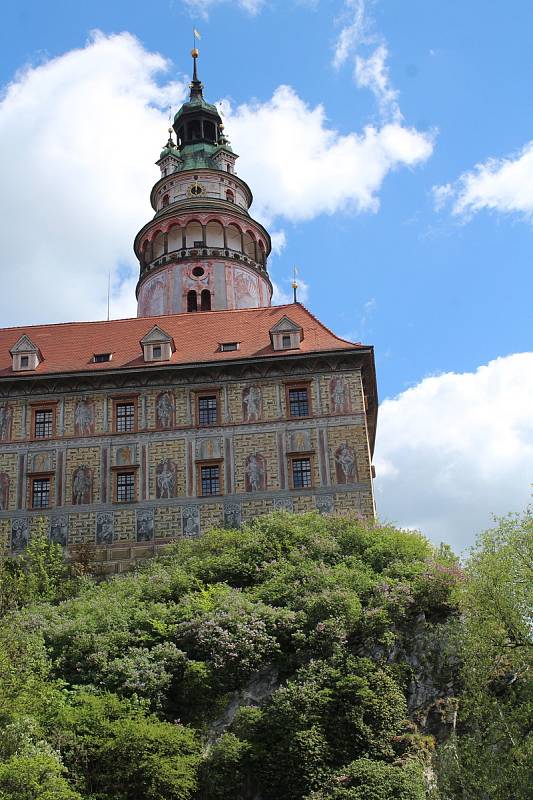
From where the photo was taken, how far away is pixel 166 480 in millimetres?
32938

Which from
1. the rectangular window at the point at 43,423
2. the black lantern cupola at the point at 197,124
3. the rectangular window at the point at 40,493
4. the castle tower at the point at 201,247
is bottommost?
the rectangular window at the point at 40,493

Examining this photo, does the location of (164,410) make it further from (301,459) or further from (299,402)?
(301,459)

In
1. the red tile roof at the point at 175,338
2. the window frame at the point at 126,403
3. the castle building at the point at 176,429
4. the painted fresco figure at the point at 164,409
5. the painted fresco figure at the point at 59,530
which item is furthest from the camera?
the red tile roof at the point at 175,338

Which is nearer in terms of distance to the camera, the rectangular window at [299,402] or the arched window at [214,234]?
the rectangular window at [299,402]

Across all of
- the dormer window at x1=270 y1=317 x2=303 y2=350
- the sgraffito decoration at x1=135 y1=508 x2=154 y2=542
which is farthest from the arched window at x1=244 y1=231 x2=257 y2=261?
the sgraffito decoration at x1=135 y1=508 x2=154 y2=542

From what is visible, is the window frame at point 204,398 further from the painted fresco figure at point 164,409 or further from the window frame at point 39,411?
the window frame at point 39,411

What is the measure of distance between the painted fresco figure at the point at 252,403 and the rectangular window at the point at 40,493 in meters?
6.97

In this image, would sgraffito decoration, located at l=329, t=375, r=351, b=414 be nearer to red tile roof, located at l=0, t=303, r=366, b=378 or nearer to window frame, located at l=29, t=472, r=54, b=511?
red tile roof, located at l=0, t=303, r=366, b=378

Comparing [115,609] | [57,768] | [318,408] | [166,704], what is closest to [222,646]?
[166,704]

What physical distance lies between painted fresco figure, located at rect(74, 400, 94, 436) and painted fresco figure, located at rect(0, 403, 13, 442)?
224 centimetres

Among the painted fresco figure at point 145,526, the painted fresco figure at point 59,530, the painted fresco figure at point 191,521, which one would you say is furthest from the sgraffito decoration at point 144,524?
the painted fresco figure at point 59,530

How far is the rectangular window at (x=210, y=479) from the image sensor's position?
3284 cm

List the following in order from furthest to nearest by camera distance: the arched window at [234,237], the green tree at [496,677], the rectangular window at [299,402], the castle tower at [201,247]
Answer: the arched window at [234,237], the castle tower at [201,247], the rectangular window at [299,402], the green tree at [496,677]

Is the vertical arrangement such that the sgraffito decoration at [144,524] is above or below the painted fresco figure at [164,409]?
below
